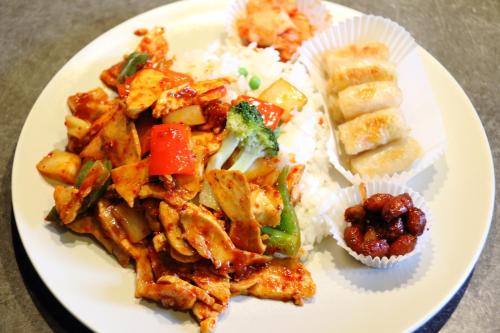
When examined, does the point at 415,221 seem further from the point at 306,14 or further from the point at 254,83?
the point at 306,14

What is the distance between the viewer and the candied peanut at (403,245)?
3.16m

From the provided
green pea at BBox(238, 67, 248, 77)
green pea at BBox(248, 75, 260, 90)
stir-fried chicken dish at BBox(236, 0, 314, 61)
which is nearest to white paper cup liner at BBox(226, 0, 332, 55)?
stir-fried chicken dish at BBox(236, 0, 314, 61)

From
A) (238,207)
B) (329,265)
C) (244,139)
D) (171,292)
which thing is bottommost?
(329,265)

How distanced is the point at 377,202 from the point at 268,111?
1.09 meters

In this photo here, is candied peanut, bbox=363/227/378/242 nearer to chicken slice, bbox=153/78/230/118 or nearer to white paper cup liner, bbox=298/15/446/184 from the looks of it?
white paper cup liner, bbox=298/15/446/184

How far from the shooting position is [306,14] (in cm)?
477

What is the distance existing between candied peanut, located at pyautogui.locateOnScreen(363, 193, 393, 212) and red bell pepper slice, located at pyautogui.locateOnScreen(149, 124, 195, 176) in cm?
118

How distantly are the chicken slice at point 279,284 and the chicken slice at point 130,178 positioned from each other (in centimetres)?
88

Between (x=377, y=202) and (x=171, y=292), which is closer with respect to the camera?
Result: (x=171, y=292)

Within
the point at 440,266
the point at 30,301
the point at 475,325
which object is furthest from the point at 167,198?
the point at 475,325

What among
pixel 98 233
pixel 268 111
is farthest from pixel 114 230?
pixel 268 111

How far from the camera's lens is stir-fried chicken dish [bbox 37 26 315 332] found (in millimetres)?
3127

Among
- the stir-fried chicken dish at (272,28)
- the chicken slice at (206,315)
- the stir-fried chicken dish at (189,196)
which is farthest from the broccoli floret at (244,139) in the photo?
the stir-fried chicken dish at (272,28)

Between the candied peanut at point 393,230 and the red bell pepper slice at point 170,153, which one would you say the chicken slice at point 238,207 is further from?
the candied peanut at point 393,230
